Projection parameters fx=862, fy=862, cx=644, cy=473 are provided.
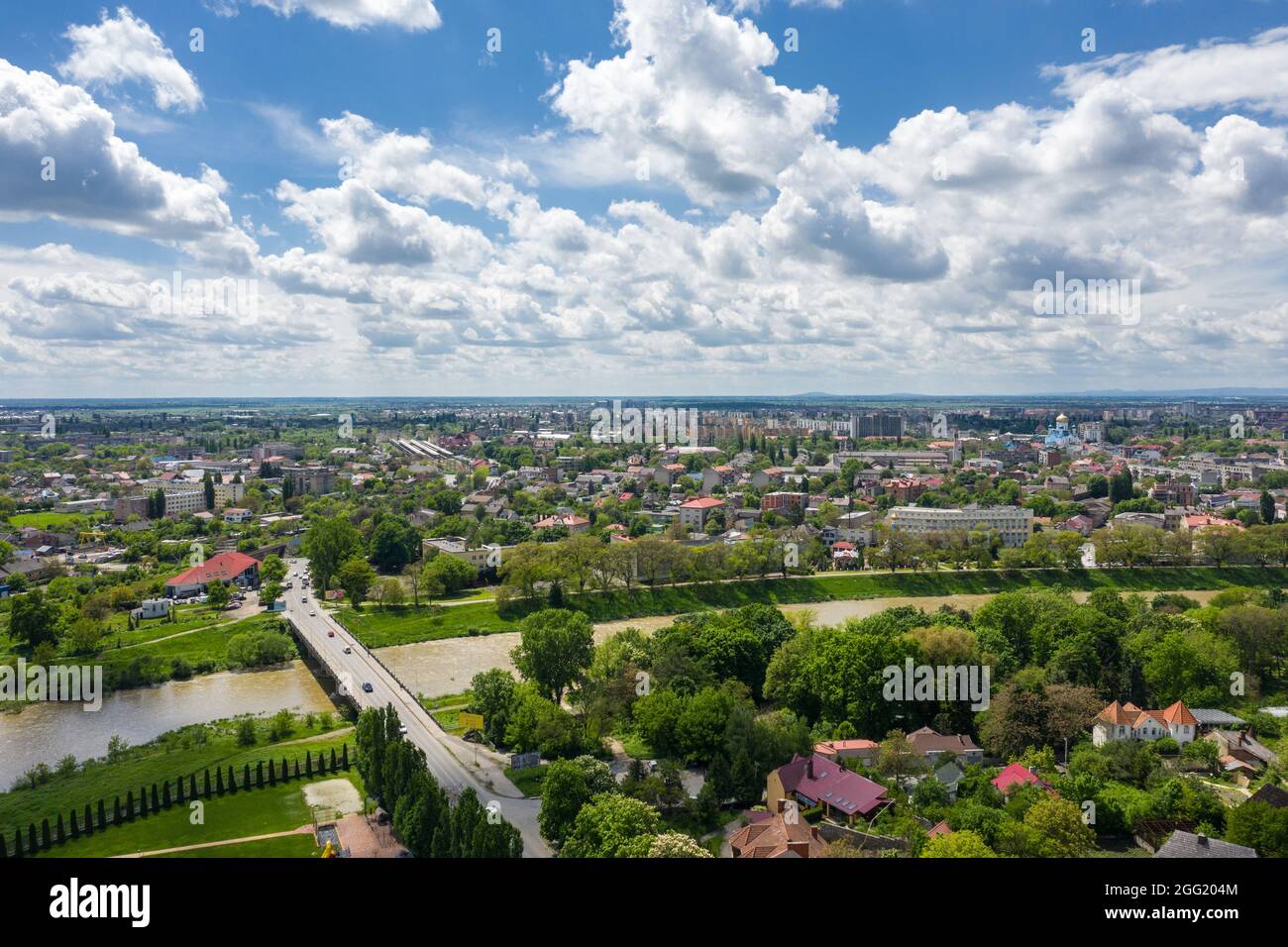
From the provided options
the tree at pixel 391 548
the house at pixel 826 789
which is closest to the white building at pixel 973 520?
the tree at pixel 391 548

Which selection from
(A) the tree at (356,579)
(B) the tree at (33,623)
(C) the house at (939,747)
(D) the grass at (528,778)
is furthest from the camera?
(A) the tree at (356,579)

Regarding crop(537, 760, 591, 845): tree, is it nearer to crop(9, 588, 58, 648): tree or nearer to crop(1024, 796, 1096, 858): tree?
crop(1024, 796, 1096, 858): tree

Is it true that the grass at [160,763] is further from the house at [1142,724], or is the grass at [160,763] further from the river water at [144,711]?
the house at [1142,724]

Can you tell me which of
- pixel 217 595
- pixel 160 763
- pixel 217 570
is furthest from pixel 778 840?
pixel 217 570

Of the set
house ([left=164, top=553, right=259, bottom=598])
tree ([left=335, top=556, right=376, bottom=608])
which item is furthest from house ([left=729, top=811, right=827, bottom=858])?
house ([left=164, top=553, right=259, bottom=598])
